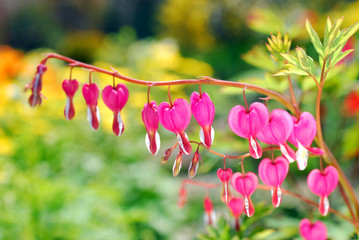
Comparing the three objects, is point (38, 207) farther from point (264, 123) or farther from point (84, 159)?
point (264, 123)

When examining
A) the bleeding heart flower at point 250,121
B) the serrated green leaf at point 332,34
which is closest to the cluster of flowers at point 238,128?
the bleeding heart flower at point 250,121

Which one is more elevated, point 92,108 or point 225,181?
point 92,108

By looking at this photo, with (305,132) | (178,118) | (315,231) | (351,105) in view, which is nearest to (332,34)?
(305,132)

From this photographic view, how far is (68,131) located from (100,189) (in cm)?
101

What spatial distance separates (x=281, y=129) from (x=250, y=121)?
1.8 inches

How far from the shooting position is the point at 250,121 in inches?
24.3

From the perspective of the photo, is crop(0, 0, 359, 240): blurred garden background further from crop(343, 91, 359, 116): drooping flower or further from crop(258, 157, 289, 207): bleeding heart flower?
crop(258, 157, 289, 207): bleeding heart flower

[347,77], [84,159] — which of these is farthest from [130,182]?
[347,77]

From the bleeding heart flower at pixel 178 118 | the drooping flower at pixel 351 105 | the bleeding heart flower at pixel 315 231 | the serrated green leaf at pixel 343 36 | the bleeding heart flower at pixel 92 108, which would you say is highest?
the drooping flower at pixel 351 105

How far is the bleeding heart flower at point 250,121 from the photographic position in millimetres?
618

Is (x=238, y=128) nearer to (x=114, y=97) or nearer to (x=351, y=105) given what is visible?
(x=114, y=97)

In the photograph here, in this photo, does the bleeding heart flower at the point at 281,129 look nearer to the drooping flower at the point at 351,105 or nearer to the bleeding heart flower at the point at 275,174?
the bleeding heart flower at the point at 275,174

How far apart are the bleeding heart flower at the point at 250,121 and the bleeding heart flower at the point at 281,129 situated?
0.04 feet

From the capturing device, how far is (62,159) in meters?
2.28
